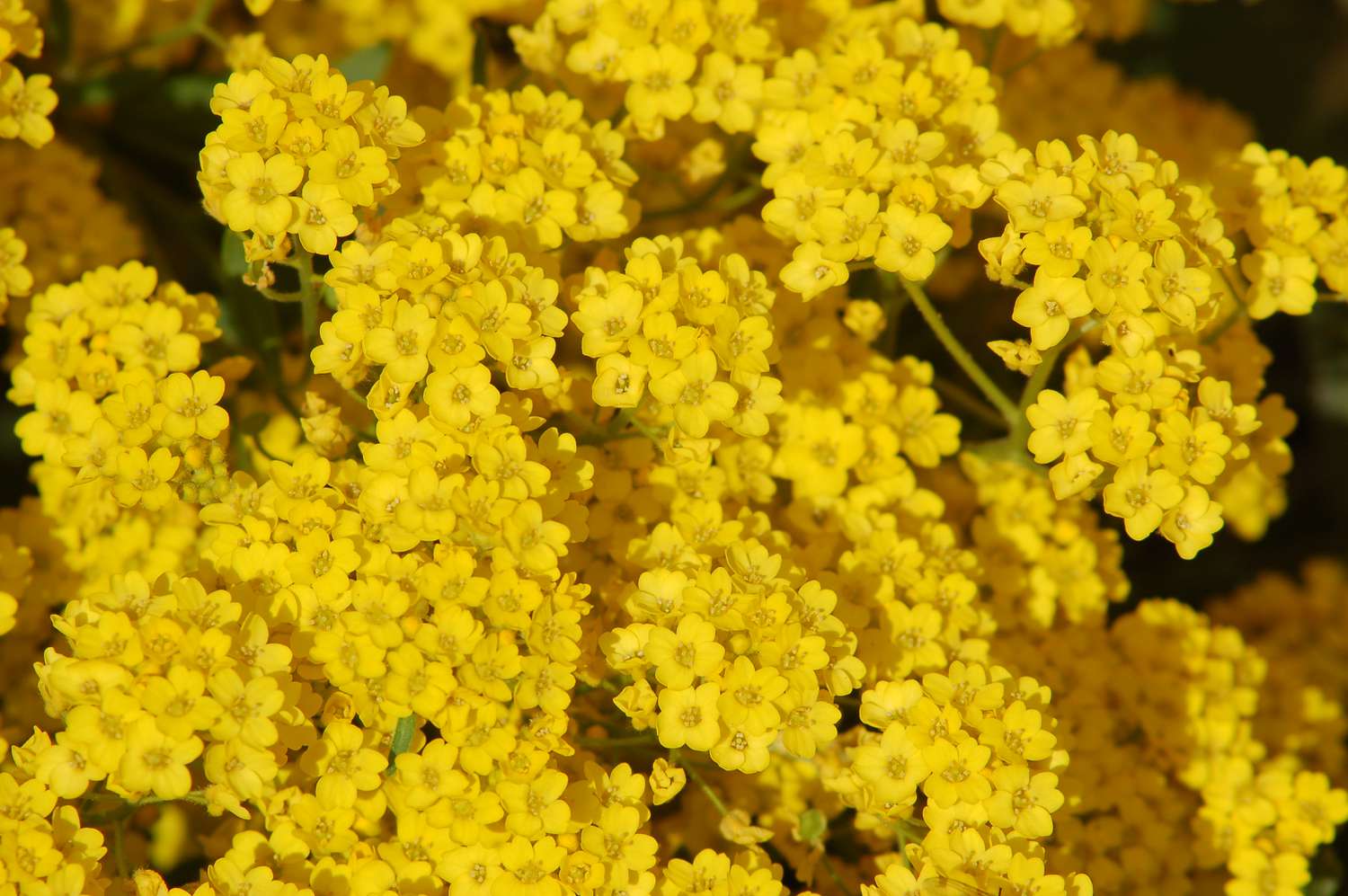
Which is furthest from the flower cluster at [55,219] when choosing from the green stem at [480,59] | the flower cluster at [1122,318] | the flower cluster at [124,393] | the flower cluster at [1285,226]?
the flower cluster at [1285,226]

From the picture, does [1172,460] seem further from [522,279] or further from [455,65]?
[455,65]

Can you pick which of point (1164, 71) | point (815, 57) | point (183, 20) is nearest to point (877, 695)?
point (815, 57)

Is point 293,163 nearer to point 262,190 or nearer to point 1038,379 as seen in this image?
point 262,190

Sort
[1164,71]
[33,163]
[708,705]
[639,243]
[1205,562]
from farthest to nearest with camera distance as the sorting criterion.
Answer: [1164,71] → [1205,562] → [33,163] → [639,243] → [708,705]

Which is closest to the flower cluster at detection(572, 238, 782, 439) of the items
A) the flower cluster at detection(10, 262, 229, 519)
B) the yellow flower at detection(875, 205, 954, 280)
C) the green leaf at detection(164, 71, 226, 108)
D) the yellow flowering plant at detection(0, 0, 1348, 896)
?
A: the yellow flowering plant at detection(0, 0, 1348, 896)

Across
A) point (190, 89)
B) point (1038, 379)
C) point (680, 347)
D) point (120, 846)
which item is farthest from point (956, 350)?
point (190, 89)

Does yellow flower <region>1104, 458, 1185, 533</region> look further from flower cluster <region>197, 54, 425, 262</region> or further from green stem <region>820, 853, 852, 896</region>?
flower cluster <region>197, 54, 425, 262</region>

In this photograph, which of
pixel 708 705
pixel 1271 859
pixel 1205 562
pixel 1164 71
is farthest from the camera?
pixel 1164 71
